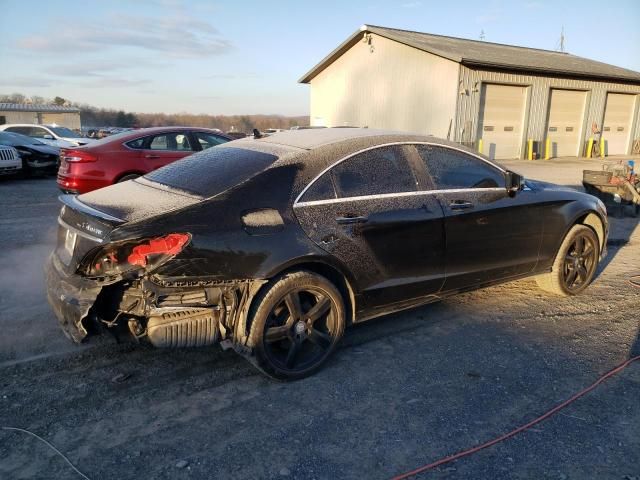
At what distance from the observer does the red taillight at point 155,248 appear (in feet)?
9.73

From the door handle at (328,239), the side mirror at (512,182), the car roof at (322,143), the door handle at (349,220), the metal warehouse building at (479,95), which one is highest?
the metal warehouse building at (479,95)

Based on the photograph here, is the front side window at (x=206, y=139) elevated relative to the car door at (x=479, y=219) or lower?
elevated

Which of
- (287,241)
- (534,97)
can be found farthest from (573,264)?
(534,97)

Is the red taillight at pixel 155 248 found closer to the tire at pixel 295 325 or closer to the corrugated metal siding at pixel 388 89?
the tire at pixel 295 325

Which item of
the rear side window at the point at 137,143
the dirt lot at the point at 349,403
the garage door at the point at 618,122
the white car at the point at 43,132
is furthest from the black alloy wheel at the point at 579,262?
the garage door at the point at 618,122

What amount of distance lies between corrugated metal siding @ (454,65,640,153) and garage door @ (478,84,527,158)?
332mm

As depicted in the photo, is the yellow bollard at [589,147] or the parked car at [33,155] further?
the yellow bollard at [589,147]

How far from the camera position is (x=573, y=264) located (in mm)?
5203

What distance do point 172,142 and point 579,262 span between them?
678cm

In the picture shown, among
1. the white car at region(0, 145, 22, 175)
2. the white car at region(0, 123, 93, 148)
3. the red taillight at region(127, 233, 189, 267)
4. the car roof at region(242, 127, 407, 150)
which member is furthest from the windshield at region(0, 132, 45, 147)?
the red taillight at region(127, 233, 189, 267)

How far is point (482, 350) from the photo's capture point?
3.95m

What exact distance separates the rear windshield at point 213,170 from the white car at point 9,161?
11188mm

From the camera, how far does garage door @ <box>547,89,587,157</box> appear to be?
23.0 meters

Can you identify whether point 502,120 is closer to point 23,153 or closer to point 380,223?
point 23,153
